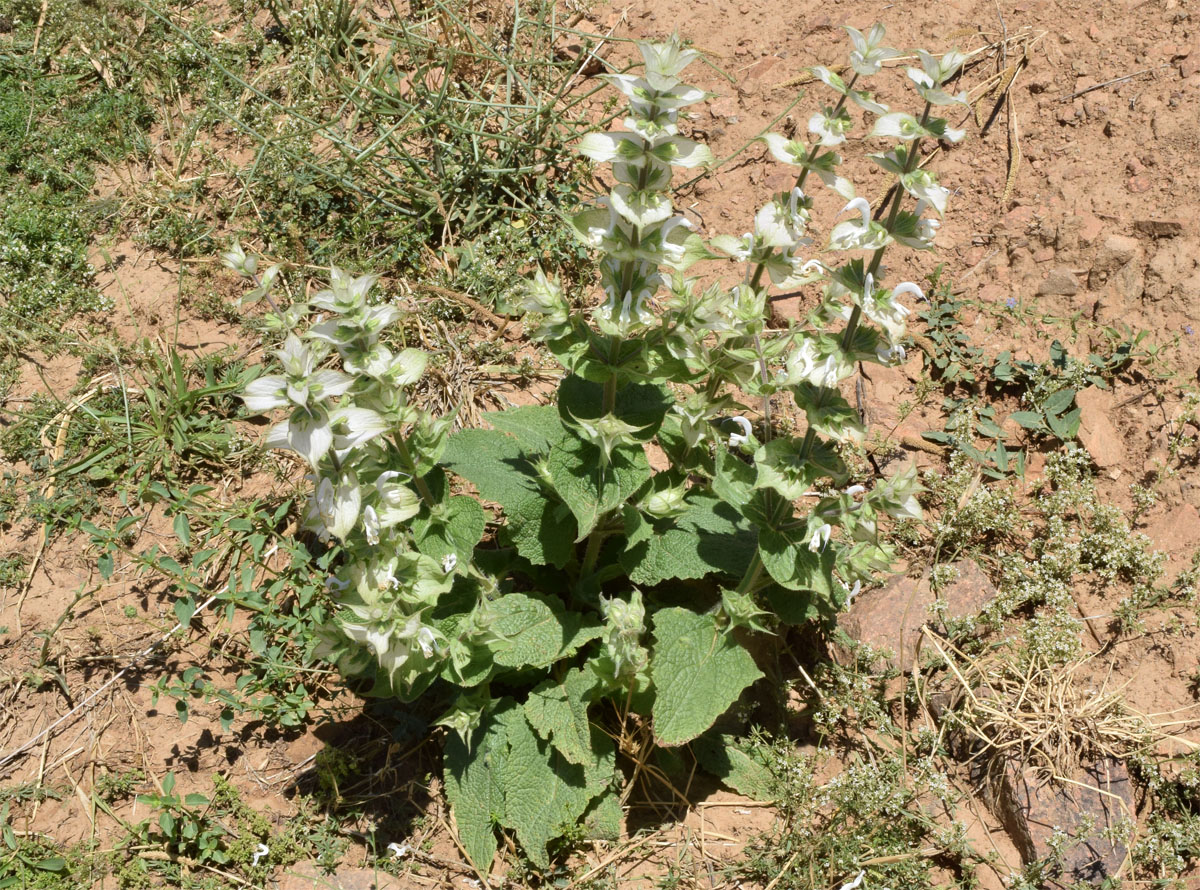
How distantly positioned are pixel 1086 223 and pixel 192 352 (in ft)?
14.2

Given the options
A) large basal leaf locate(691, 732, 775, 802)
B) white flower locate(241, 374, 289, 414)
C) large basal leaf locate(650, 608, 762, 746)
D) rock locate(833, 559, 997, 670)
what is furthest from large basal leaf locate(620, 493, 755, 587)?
white flower locate(241, 374, 289, 414)

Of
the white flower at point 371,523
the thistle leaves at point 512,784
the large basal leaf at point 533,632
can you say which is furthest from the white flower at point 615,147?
the thistle leaves at point 512,784

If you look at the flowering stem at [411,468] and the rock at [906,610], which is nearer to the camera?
the flowering stem at [411,468]

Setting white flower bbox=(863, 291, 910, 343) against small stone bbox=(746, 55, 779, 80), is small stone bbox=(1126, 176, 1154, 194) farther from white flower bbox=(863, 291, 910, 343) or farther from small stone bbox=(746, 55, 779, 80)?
white flower bbox=(863, 291, 910, 343)

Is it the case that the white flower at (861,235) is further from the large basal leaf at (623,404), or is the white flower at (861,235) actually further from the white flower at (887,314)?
the large basal leaf at (623,404)

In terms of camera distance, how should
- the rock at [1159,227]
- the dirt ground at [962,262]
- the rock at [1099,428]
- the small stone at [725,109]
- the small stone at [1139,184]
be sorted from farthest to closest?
the small stone at [725,109] < the small stone at [1139,184] < the rock at [1159,227] < the rock at [1099,428] < the dirt ground at [962,262]

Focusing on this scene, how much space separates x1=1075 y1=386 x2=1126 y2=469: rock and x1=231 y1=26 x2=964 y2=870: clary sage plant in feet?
5.06

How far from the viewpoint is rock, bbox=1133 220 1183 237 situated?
432cm

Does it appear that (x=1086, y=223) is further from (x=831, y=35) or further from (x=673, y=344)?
(x=673, y=344)

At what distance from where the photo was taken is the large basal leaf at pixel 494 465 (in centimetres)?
311

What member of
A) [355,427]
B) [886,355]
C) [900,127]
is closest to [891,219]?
[900,127]

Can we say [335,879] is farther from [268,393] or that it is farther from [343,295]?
[343,295]

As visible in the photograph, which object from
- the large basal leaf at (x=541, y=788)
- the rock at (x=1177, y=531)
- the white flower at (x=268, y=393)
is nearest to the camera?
the white flower at (x=268, y=393)

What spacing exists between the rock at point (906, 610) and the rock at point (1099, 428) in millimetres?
832
